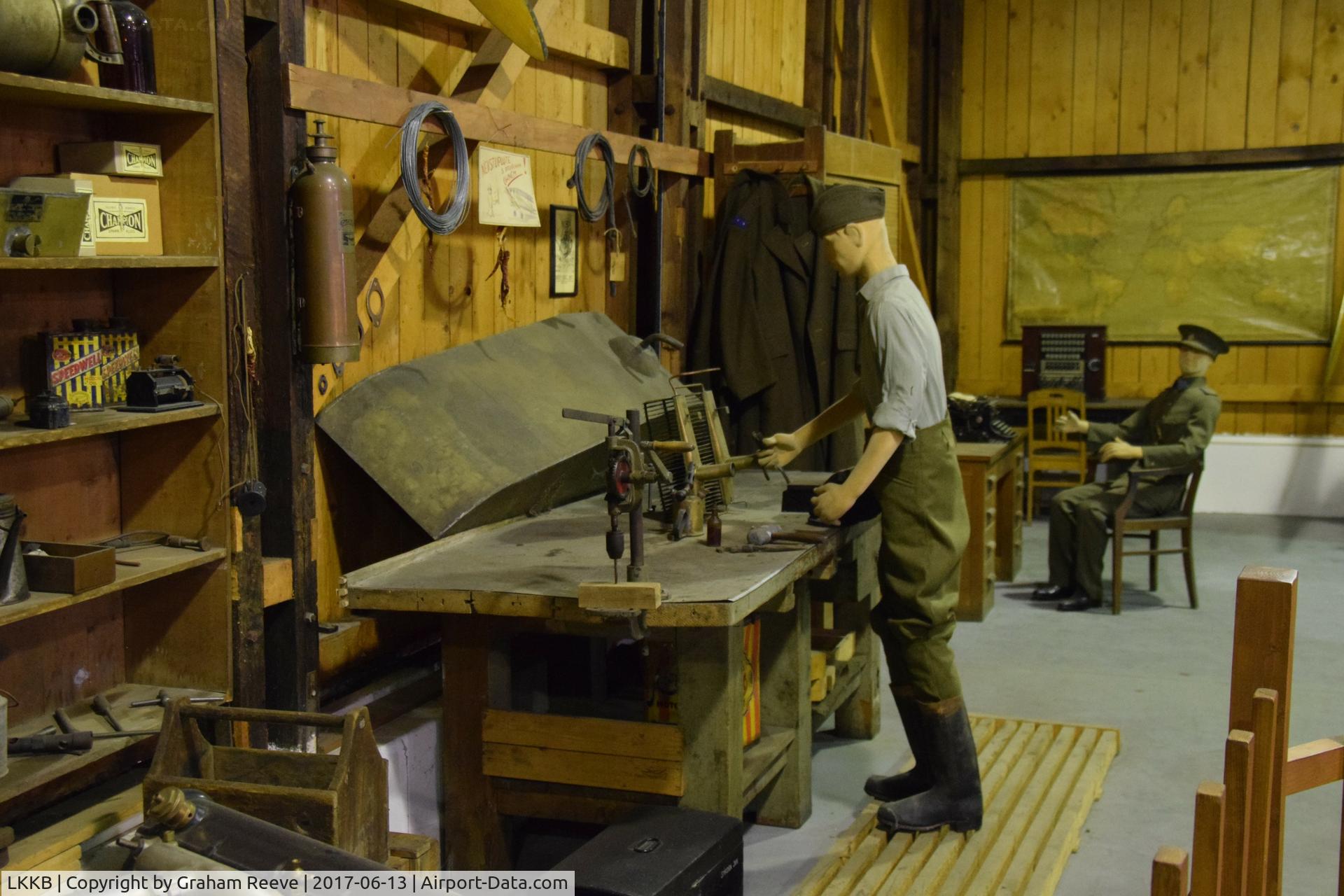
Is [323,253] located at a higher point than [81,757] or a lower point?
higher

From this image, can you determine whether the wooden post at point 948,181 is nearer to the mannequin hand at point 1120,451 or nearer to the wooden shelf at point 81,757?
the mannequin hand at point 1120,451

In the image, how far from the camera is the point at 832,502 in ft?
11.9

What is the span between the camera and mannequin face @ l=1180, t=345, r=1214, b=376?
252 inches

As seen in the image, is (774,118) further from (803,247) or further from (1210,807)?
(1210,807)

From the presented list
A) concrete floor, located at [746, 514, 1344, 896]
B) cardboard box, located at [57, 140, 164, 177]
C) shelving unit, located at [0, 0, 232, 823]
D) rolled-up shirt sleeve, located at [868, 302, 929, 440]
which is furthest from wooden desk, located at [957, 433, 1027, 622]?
cardboard box, located at [57, 140, 164, 177]

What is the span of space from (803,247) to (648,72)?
3.04 ft

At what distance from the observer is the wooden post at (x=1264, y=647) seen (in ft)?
5.23

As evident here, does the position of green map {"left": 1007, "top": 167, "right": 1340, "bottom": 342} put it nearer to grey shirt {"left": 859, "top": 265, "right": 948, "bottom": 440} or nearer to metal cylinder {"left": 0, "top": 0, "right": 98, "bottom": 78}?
grey shirt {"left": 859, "top": 265, "right": 948, "bottom": 440}

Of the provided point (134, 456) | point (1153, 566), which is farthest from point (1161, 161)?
point (134, 456)

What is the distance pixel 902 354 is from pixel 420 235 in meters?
1.45

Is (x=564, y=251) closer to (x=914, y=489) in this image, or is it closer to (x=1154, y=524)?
(x=914, y=489)

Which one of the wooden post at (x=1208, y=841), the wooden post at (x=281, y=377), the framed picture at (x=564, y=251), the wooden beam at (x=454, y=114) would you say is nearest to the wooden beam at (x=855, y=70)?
the wooden beam at (x=454, y=114)

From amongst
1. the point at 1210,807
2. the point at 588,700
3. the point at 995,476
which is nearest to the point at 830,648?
the point at 588,700

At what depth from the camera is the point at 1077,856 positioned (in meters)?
3.75
